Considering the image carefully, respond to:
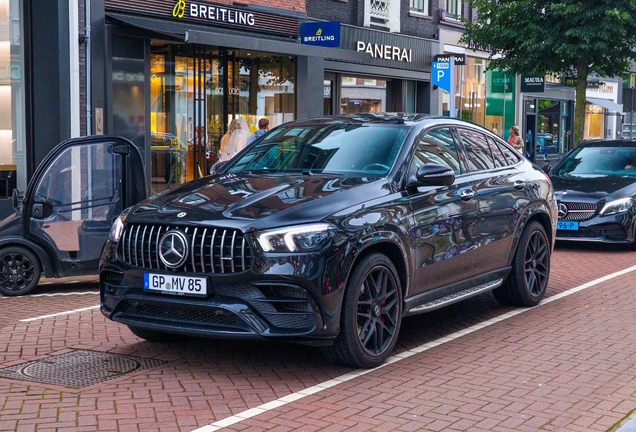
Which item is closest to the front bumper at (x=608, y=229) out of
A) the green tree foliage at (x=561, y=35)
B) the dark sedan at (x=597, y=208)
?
the dark sedan at (x=597, y=208)

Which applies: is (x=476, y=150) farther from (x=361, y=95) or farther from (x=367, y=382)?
(x=361, y=95)

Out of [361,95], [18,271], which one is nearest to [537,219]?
[18,271]

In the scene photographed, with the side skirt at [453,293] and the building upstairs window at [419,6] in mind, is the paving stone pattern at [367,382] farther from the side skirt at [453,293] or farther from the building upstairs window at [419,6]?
the building upstairs window at [419,6]

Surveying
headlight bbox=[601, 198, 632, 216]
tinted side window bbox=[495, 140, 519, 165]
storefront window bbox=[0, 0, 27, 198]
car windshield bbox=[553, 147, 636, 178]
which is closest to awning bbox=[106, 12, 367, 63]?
storefront window bbox=[0, 0, 27, 198]

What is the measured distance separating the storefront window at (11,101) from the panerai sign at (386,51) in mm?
9638

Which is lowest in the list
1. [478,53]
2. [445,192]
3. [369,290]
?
[369,290]

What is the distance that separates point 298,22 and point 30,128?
7336 mm

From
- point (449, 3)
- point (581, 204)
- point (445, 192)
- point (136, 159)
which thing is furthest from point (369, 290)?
point (449, 3)

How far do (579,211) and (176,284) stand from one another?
8810mm

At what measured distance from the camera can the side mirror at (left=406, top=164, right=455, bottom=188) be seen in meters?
6.84

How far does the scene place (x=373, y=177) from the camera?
682 cm

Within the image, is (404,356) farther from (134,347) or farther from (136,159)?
(136,159)

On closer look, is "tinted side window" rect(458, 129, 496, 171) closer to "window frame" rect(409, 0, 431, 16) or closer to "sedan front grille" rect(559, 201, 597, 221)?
"sedan front grille" rect(559, 201, 597, 221)

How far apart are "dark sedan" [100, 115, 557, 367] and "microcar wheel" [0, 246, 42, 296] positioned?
314cm
